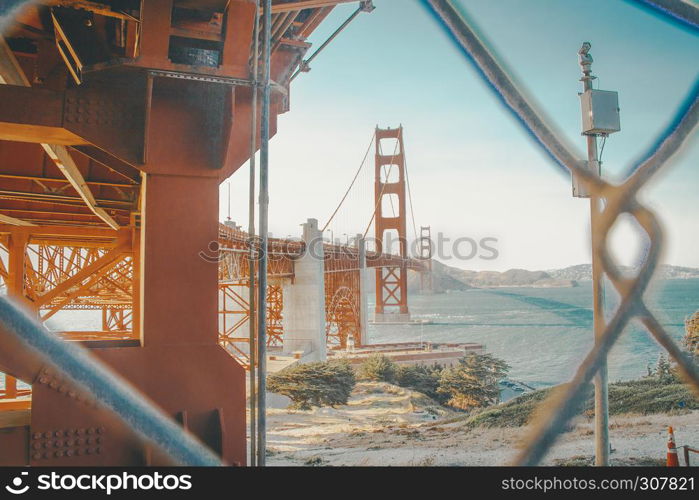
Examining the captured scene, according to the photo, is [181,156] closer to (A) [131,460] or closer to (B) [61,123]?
(B) [61,123]

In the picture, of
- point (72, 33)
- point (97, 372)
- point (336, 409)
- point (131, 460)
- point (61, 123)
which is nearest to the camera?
point (97, 372)

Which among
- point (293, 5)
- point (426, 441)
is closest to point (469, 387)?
point (426, 441)

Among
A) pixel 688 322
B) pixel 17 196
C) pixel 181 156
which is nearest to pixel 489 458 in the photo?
pixel 181 156

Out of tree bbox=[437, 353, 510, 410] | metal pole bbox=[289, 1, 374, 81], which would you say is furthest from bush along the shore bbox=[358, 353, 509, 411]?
metal pole bbox=[289, 1, 374, 81]

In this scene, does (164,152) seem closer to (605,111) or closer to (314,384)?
(605,111)

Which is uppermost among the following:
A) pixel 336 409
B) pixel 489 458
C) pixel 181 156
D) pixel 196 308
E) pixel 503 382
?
pixel 181 156
